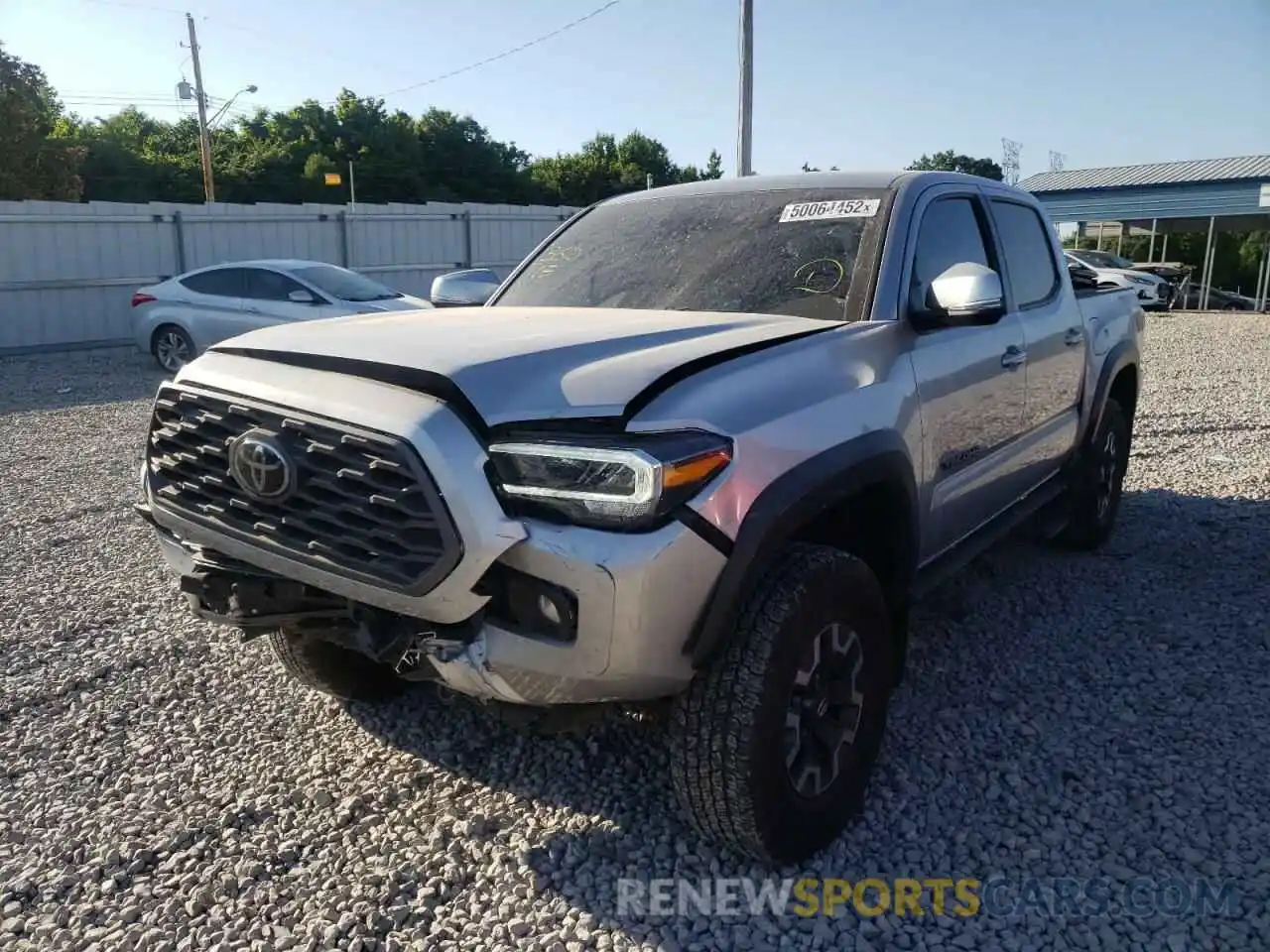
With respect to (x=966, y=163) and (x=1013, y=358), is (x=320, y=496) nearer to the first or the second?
(x=1013, y=358)

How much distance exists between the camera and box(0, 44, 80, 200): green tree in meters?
33.1

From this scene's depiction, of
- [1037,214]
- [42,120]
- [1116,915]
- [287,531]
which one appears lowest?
[1116,915]

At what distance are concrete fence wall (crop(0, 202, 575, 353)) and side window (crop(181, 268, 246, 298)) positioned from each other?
4.27 m

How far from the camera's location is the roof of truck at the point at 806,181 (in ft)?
11.9

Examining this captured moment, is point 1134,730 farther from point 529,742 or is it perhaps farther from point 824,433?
point 529,742

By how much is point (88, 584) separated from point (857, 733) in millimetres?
3909

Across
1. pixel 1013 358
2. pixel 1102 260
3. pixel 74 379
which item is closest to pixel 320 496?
pixel 1013 358

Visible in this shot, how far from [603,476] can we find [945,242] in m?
2.04

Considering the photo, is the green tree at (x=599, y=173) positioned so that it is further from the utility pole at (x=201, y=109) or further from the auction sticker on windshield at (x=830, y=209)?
the auction sticker on windshield at (x=830, y=209)

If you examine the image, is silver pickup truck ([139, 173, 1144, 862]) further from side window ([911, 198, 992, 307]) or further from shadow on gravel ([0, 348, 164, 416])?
shadow on gravel ([0, 348, 164, 416])

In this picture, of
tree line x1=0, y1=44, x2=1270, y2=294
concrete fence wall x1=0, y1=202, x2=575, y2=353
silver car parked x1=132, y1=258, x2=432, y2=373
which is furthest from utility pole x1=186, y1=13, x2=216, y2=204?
silver car parked x1=132, y1=258, x2=432, y2=373

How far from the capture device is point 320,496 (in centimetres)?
241

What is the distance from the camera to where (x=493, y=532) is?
7.15 feet

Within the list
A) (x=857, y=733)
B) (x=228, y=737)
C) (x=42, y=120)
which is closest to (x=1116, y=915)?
(x=857, y=733)
